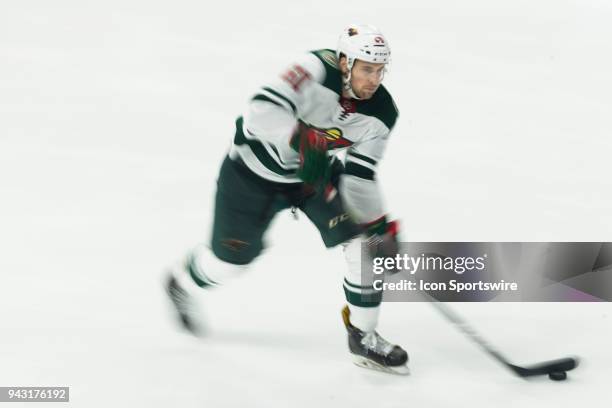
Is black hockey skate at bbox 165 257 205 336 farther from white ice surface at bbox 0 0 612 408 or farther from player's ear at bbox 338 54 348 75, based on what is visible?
player's ear at bbox 338 54 348 75

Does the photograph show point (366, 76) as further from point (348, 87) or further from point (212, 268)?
point (212, 268)

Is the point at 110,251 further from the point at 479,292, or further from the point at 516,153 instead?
the point at 516,153

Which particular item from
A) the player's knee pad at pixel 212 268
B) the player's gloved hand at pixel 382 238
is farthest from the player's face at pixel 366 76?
the player's knee pad at pixel 212 268

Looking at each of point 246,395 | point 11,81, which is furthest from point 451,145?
point 11,81

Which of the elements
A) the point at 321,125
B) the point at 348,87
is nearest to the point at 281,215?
the point at 321,125

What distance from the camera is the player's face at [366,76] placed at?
269 cm

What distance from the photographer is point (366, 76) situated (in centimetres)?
269

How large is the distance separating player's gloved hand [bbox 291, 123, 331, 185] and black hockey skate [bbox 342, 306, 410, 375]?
0.72 m

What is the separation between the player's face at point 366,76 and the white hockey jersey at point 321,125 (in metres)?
0.07

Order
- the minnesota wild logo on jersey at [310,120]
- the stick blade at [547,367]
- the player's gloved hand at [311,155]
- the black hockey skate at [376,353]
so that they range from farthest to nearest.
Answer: the black hockey skate at [376,353] < the stick blade at [547,367] < the minnesota wild logo on jersey at [310,120] < the player's gloved hand at [311,155]

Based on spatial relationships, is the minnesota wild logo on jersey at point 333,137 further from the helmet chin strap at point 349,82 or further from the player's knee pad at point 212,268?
the player's knee pad at point 212,268

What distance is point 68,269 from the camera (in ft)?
11.9

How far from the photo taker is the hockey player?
2674mm

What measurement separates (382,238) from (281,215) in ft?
5.14
